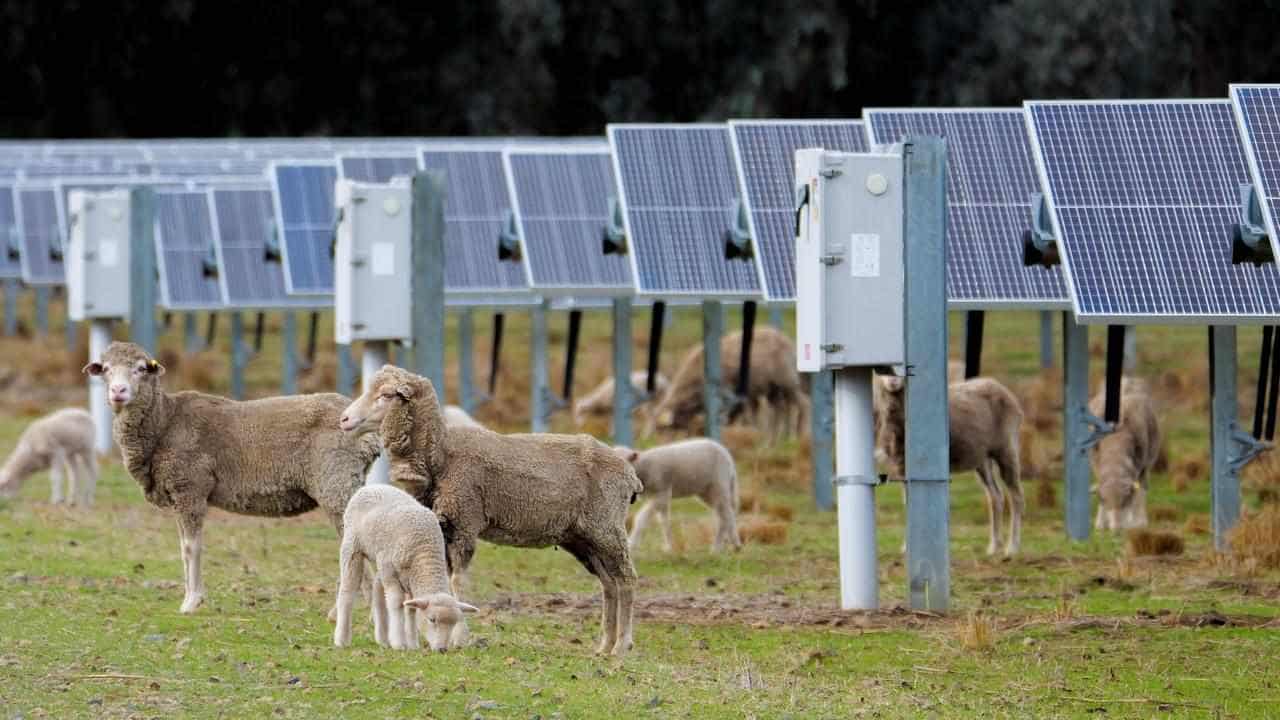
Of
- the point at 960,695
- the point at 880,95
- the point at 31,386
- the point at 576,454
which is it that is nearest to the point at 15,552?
the point at 576,454

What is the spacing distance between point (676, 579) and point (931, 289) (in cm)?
368

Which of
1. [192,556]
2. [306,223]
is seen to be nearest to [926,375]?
[192,556]

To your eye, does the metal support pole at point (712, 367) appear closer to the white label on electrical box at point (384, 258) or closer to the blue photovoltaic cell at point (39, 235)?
the white label on electrical box at point (384, 258)

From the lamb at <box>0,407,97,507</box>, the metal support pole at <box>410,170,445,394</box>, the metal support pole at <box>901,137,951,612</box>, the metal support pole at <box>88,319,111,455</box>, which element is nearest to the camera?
the metal support pole at <box>901,137,951,612</box>

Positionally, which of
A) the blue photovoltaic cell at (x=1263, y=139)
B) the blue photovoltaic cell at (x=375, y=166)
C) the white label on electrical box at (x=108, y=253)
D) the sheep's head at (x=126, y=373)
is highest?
the blue photovoltaic cell at (x=375, y=166)

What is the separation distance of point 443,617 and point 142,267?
52.3ft

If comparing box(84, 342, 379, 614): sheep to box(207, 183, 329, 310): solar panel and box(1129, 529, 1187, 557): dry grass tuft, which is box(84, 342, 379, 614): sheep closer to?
box(1129, 529, 1187, 557): dry grass tuft

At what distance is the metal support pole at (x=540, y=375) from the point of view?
27.2 metres

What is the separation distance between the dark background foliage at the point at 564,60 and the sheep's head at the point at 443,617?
33.3m

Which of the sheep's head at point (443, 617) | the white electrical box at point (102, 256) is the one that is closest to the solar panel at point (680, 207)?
the sheep's head at point (443, 617)

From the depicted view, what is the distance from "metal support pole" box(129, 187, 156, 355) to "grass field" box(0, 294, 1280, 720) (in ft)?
10.6

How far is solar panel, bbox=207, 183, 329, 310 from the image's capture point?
96.6 ft

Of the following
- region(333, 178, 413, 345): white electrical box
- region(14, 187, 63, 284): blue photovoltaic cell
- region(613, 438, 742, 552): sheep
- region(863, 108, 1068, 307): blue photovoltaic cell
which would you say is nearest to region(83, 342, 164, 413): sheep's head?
region(333, 178, 413, 345): white electrical box

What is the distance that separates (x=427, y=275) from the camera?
60.7ft
